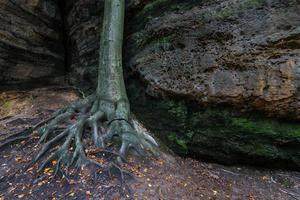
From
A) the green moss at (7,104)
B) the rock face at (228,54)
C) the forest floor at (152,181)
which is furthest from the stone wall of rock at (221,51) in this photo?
the green moss at (7,104)

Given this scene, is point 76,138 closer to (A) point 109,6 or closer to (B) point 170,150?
(B) point 170,150

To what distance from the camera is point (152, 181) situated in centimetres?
450

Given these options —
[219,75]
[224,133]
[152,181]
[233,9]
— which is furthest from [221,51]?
[152,181]

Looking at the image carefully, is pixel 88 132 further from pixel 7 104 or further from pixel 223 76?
pixel 7 104

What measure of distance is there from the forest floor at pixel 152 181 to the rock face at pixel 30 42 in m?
2.63

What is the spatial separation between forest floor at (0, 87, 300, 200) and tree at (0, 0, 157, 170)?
303 millimetres

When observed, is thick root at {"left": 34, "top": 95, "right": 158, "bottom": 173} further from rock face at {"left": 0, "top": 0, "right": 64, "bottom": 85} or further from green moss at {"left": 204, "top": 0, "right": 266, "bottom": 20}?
rock face at {"left": 0, "top": 0, "right": 64, "bottom": 85}

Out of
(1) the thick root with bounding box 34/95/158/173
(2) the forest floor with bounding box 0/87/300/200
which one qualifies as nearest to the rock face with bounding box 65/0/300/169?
(2) the forest floor with bounding box 0/87/300/200

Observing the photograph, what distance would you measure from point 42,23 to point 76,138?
5085 millimetres

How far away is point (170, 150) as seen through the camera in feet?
19.3

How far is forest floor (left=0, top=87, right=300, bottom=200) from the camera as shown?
421 centimetres

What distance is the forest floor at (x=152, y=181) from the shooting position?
13.8ft

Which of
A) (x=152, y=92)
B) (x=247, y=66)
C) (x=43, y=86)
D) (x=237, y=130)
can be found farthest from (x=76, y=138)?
(x=43, y=86)

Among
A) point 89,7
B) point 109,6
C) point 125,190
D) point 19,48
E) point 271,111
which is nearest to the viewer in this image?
point 125,190
